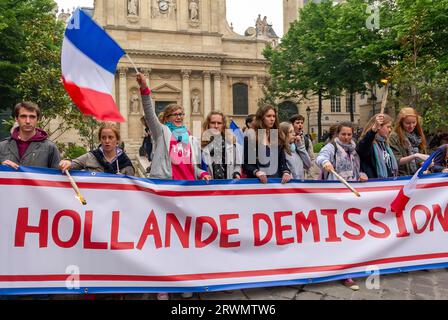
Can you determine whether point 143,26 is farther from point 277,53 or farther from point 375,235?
point 375,235

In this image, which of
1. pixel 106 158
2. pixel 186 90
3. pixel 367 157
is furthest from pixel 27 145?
pixel 186 90

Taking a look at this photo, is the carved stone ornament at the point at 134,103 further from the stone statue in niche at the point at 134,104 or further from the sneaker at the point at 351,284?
the sneaker at the point at 351,284

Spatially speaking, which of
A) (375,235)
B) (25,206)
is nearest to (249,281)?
(375,235)

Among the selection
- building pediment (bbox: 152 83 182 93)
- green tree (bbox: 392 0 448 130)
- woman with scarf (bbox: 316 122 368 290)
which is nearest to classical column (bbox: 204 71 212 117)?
building pediment (bbox: 152 83 182 93)

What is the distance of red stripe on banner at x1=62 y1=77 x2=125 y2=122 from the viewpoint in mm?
4020

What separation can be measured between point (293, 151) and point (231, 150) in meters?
0.93

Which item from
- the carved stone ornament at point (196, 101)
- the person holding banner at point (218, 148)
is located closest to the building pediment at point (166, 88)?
the carved stone ornament at point (196, 101)

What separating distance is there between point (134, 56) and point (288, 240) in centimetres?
3969

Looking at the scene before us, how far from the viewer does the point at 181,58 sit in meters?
43.2

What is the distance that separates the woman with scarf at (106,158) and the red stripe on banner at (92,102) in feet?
1.46
